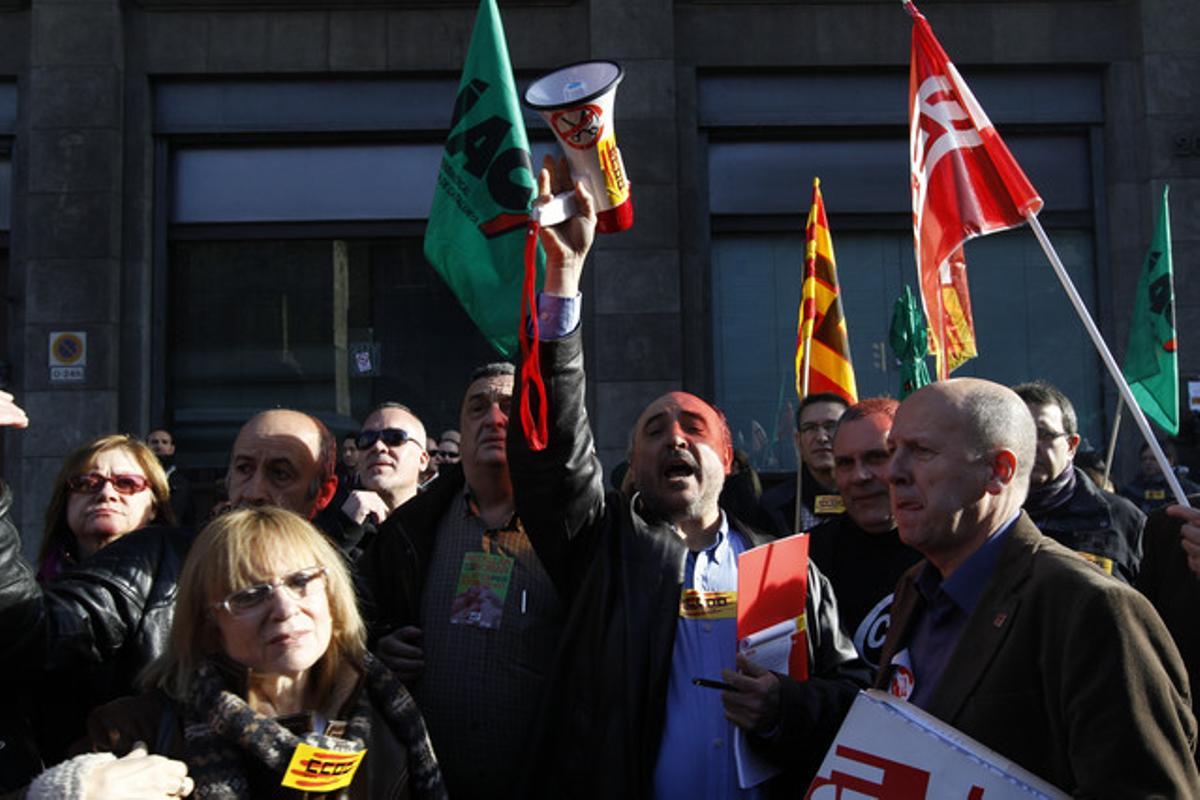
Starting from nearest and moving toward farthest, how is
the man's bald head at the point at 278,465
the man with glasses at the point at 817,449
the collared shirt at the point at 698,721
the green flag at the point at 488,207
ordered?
1. the collared shirt at the point at 698,721
2. the man's bald head at the point at 278,465
3. the green flag at the point at 488,207
4. the man with glasses at the point at 817,449

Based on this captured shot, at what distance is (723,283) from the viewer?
39.1 ft

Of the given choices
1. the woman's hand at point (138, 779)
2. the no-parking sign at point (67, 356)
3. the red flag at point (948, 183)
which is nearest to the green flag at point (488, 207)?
the red flag at point (948, 183)

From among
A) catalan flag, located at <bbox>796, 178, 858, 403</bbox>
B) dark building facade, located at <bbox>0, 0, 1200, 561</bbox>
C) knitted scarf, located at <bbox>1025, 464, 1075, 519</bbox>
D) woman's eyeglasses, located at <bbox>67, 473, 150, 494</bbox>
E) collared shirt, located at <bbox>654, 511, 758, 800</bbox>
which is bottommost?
collared shirt, located at <bbox>654, 511, 758, 800</bbox>

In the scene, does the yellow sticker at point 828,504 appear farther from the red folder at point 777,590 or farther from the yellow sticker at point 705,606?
the yellow sticker at point 705,606

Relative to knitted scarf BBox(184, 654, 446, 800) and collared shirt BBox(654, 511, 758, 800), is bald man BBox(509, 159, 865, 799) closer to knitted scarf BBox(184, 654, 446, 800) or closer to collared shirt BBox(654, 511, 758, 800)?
collared shirt BBox(654, 511, 758, 800)

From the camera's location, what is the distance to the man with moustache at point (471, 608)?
3402 millimetres

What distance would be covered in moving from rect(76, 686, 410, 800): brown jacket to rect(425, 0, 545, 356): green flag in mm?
1591

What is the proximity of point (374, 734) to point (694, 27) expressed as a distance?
988 cm

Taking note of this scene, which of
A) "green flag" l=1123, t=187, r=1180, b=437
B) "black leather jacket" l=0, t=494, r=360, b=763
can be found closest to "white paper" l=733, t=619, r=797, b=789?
"black leather jacket" l=0, t=494, r=360, b=763

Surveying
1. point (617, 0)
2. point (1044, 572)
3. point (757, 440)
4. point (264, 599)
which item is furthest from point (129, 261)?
point (1044, 572)

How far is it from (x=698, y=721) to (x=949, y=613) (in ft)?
2.52

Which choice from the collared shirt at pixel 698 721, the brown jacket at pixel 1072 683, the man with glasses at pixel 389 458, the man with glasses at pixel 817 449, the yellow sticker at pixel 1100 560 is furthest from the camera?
the man with glasses at pixel 817 449

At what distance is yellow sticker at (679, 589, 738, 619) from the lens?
3395 mm

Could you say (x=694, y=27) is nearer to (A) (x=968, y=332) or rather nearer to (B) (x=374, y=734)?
(A) (x=968, y=332)
